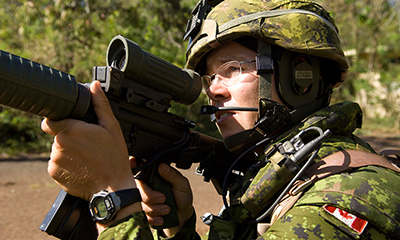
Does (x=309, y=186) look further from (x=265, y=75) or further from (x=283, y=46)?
(x=283, y=46)

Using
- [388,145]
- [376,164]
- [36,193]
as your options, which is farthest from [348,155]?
[388,145]

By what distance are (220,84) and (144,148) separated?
0.69 meters

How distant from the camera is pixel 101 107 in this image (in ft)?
6.08

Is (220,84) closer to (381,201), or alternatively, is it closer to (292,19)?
(292,19)

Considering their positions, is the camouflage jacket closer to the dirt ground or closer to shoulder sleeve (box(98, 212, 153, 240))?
shoulder sleeve (box(98, 212, 153, 240))

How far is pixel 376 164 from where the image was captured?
72.2 inches

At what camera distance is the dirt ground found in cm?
525

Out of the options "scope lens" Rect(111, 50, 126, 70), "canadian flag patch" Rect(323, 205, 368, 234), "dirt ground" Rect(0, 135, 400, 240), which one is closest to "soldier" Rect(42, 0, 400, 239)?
"canadian flag patch" Rect(323, 205, 368, 234)

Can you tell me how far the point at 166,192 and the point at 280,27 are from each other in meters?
1.45

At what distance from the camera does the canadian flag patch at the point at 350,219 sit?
5.06 feet

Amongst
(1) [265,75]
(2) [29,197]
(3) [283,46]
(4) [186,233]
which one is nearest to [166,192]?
(4) [186,233]

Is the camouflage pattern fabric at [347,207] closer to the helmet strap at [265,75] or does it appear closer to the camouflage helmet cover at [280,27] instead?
the helmet strap at [265,75]

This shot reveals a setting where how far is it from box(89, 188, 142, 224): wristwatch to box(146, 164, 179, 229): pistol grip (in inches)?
27.7

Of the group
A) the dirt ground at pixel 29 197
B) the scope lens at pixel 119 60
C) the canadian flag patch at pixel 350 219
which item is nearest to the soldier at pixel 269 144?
the canadian flag patch at pixel 350 219
